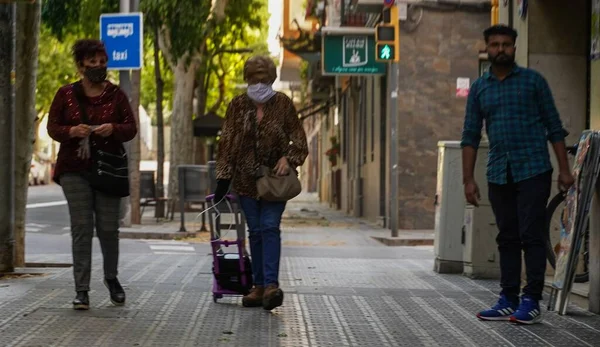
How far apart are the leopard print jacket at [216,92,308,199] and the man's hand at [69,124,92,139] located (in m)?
1.00

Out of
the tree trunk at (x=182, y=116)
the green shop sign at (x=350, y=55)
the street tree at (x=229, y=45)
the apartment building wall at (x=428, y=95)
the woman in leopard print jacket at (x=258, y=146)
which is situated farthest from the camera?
the street tree at (x=229, y=45)

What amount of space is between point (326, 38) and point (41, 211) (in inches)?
370

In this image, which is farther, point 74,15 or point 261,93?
point 74,15

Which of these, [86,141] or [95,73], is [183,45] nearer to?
[95,73]

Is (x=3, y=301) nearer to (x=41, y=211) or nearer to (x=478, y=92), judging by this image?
(x=478, y=92)

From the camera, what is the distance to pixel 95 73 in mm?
8078

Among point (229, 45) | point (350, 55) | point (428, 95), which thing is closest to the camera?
point (428, 95)

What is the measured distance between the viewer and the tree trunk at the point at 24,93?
10.9m

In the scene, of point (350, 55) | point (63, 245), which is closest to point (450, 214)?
point (63, 245)

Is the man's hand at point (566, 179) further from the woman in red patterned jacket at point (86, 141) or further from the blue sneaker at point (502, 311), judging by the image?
the woman in red patterned jacket at point (86, 141)

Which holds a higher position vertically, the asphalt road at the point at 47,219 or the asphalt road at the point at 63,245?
the asphalt road at the point at 63,245

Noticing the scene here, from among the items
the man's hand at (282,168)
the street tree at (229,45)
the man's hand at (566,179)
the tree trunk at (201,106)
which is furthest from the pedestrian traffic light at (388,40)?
the tree trunk at (201,106)

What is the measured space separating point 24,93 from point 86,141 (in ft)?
10.4

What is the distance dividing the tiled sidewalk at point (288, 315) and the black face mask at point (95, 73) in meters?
1.53
